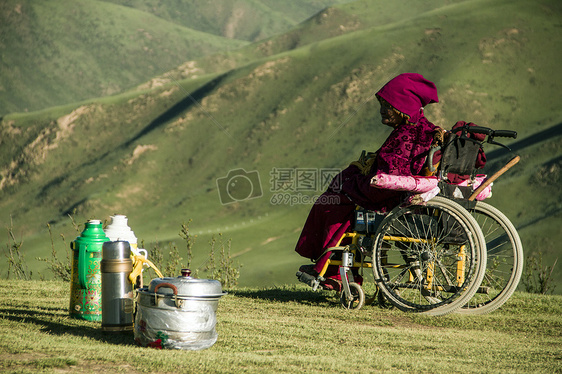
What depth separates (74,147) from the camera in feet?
214

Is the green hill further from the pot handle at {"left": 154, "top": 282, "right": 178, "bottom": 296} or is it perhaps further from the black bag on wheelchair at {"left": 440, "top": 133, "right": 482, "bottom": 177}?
the pot handle at {"left": 154, "top": 282, "right": 178, "bottom": 296}

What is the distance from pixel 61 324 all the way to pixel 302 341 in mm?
1537

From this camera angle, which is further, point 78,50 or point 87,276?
point 78,50

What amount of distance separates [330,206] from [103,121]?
215 ft

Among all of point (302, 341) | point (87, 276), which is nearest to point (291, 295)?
point (302, 341)

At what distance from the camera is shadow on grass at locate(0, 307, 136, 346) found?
430cm

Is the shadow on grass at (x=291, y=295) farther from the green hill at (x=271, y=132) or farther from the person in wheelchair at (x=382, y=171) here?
the green hill at (x=271, y=132)

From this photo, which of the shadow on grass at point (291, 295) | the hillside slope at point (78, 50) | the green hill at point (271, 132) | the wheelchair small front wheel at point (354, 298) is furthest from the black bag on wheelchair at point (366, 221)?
the hillside slope at point (78, 50)

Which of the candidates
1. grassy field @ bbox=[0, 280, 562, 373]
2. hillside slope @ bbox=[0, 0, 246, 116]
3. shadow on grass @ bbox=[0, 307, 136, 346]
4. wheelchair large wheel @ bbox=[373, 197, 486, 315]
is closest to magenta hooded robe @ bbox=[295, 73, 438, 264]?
wheelchair large wheel @ bbox=[373, 197, 486, 315]

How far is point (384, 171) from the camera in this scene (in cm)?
545

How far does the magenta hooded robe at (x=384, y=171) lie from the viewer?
5.46 meters

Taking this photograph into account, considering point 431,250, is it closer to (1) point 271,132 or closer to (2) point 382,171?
(2) point 382,171

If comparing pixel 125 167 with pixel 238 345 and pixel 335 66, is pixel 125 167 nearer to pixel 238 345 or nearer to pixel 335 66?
pixel 335 66

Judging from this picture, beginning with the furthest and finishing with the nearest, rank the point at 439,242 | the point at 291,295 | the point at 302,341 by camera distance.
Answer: the point at 291,295 < the point at 439,242 < the point at 302,341
